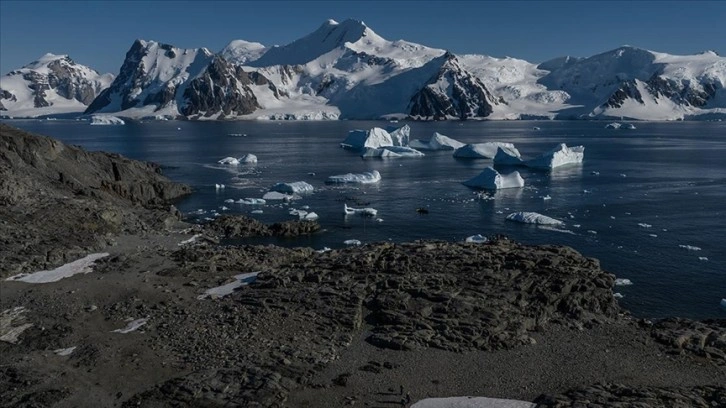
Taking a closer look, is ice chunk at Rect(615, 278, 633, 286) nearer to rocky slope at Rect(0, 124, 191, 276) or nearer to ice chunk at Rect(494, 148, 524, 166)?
rocky slope at Rect(0, 124, 191, 276)

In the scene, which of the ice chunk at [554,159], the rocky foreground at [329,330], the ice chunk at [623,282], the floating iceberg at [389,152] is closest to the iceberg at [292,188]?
the rocky foreground at [329,330]

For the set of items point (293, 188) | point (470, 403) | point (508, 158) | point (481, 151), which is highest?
point (481, 151)

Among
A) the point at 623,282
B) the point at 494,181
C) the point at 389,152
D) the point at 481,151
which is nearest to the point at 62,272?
the point at 623,282

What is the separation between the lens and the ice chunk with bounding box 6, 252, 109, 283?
32.0 metres

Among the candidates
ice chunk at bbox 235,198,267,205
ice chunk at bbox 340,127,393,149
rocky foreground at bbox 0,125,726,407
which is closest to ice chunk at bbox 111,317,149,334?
rocky foreground at bbox 0,125,726,407

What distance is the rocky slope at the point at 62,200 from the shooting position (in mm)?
36000

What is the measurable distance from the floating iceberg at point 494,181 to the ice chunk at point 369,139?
1715 inches

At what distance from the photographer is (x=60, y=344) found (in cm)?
2505

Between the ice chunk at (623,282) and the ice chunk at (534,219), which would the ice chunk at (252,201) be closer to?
the ice chunk at (534,219)

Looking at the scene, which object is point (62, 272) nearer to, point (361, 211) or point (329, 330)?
point (329, 330)

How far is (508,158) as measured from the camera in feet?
304

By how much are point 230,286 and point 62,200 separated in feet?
63.9

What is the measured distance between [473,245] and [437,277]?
24.9 feet

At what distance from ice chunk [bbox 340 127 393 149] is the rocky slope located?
51.8m
